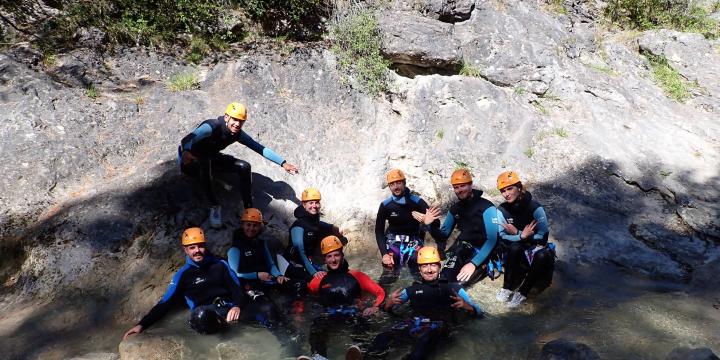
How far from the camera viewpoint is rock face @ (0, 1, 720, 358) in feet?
20.8

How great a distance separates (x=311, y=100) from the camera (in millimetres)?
9430

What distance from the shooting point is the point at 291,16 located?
405 inches

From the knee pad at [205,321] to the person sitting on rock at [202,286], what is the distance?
0.04m

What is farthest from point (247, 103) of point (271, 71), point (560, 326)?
point (560, 326)

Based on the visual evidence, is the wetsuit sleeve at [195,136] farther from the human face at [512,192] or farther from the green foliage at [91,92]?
the human face at [512,192]

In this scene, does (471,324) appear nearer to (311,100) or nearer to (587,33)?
(311,100)

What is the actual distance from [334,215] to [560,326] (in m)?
3.90

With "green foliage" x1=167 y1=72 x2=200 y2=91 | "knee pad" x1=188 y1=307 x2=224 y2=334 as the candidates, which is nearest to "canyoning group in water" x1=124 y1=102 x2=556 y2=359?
"knee pad" x1=188 y1=307 x2=224 y2=334

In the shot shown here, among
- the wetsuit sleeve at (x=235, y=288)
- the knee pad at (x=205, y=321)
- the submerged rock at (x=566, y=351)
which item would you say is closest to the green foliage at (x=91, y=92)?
the wetsuit sleeve at (x=235, y=288)

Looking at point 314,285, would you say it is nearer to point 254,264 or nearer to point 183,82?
point 254,264

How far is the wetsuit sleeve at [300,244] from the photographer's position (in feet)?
21.5

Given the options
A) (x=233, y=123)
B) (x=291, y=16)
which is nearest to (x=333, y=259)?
(x=233, y=123)

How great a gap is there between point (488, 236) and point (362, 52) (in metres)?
5.36

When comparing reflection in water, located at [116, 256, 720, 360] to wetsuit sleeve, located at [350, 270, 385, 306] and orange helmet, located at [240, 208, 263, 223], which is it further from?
orange helmet, located at [240, 208, 263, 223]
